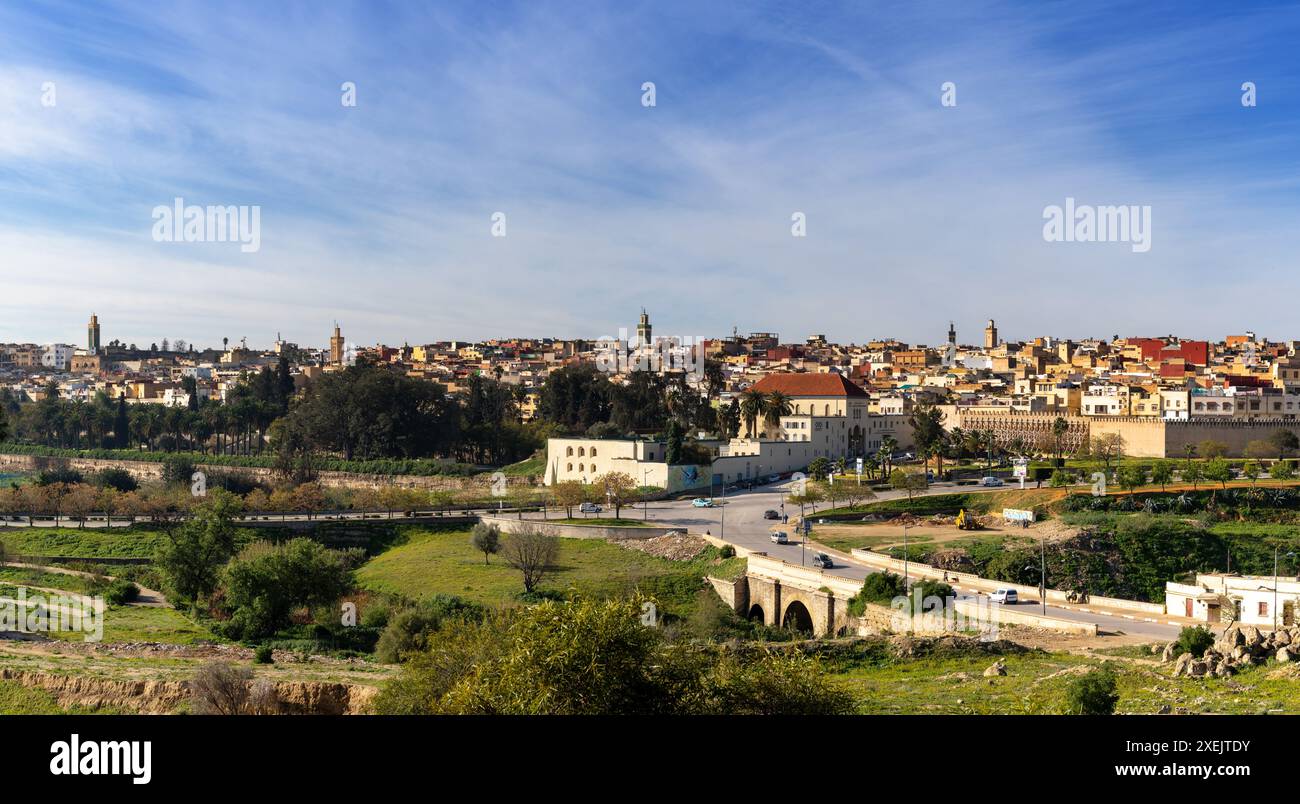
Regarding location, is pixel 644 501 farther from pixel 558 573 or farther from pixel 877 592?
pixel 877 592

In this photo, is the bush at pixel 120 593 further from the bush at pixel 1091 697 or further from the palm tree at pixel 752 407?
the palm tree at pixel 752 407

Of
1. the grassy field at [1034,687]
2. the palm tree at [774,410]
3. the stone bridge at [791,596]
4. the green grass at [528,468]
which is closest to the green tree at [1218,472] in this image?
the palm tree at [774,410]

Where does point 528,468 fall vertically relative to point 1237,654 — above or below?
above

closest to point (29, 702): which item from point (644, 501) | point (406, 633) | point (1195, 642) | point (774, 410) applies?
point (406, 633)

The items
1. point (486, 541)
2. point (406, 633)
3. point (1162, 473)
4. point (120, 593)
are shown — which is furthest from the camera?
point (1162, 473)

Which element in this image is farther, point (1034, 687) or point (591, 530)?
point (591, 530)

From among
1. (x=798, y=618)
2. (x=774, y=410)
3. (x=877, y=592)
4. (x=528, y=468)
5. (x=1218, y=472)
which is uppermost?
(x=774, y=410)
